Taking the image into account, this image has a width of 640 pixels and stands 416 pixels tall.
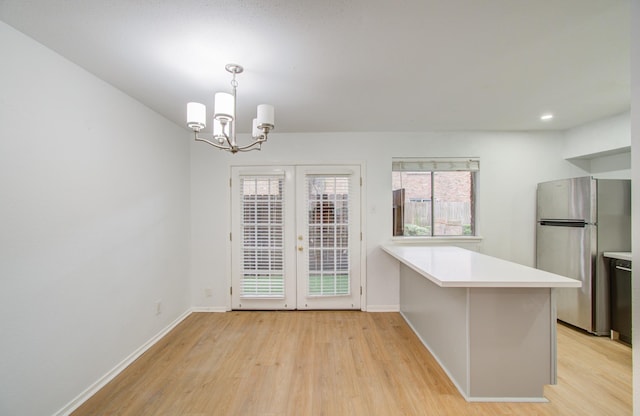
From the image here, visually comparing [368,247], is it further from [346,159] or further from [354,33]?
[354,33]

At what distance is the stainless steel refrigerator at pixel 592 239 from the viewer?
267 centimetres

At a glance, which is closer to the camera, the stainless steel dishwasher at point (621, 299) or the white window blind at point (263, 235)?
the stainless steel dishwasher at point (621, 299)

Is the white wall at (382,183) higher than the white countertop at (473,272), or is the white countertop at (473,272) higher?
the white wall at (382,183)

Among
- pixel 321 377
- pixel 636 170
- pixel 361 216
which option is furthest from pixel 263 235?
pixel 636 170

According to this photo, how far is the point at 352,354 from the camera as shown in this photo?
2.39m

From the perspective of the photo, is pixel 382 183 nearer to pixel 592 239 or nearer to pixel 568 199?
pixel 568 199

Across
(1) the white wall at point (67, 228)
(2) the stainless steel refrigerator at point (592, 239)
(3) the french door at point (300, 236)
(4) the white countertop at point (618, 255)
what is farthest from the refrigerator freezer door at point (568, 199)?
(1) the white wall at point (67, 228)

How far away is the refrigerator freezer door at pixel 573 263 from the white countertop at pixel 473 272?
1.16 meters

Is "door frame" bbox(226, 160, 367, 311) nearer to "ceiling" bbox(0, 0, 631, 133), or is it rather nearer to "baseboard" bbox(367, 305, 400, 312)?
"baseboard" bbox(367, 305, 400, 312)

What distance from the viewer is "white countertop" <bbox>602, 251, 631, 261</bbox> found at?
2.50 m

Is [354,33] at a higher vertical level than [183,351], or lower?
higher

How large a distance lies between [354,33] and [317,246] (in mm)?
2471

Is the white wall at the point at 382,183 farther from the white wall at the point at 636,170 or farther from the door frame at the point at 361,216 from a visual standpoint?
the white wall at the point at 636,170

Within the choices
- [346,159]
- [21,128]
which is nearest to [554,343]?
[346,159]
